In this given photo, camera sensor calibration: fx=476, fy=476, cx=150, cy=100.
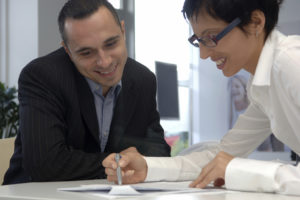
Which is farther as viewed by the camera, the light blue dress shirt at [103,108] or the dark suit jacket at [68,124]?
the light blue dress shirt at [103,108]

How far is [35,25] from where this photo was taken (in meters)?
4.55

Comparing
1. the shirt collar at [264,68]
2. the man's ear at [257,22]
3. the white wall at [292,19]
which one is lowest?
the shirt collar at [264,68]

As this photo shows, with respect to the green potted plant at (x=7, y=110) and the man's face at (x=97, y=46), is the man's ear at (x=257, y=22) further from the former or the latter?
the green potted plant at (x=7, y=110)

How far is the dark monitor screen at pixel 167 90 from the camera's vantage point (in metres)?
6.66

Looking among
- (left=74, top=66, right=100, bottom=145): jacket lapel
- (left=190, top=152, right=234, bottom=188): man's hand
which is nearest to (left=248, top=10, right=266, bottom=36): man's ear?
(left=190, top=152, right=234, bottom=188): man's hand

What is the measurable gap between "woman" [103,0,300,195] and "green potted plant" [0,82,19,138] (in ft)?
9.24

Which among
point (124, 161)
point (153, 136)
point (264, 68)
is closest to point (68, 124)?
point (153, 136)

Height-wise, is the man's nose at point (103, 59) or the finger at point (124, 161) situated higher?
the man's nose at point (103, 59)

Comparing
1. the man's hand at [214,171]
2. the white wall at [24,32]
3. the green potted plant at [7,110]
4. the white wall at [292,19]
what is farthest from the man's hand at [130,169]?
the white wall at [292,19]

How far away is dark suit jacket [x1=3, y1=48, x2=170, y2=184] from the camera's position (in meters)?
1.95

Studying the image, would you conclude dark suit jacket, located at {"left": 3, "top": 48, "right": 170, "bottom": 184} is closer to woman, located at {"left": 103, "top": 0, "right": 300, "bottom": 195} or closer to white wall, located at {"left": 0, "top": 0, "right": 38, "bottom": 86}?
woman, located at {"left": 103, "top": 0, "right": 300, "bottom": 195}

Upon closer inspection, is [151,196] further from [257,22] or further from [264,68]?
[257,22]

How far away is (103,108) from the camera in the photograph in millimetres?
2238

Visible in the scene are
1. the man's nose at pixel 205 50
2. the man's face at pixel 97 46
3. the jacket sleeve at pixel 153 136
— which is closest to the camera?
the man's nose at pixel 205 50
